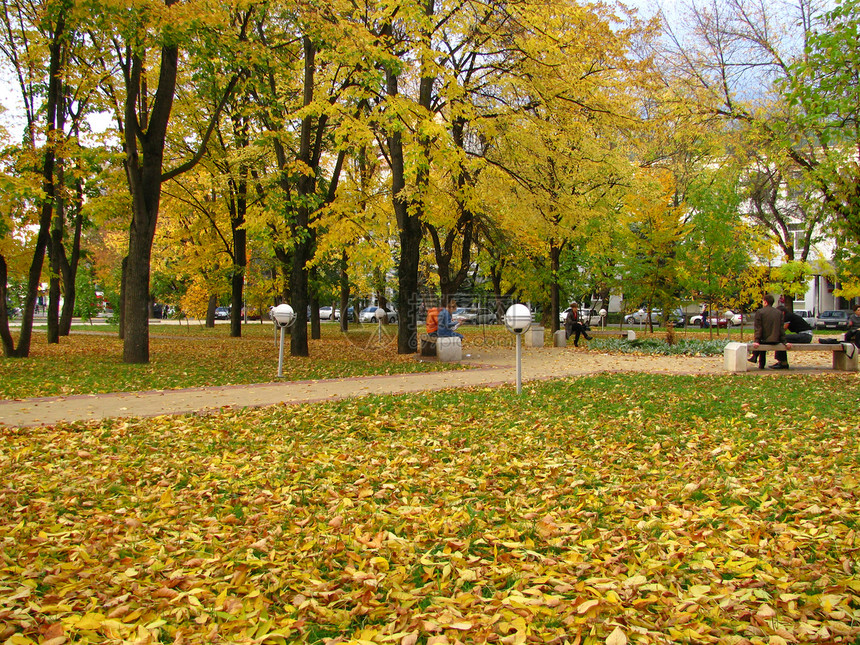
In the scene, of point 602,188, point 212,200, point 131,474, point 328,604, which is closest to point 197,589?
point 328,604

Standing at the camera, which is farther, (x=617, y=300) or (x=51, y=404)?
(x=617, y=300)

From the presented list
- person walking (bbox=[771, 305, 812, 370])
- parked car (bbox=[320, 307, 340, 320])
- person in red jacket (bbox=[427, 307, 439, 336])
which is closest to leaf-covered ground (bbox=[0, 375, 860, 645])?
person walking (bbox=[771, 305, 812, 370])

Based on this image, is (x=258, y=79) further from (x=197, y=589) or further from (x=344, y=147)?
(x=197, y=589)

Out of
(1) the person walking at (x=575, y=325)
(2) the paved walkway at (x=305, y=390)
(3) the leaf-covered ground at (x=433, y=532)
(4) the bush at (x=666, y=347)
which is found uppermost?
(1) the person walking at (x=575, y=325)

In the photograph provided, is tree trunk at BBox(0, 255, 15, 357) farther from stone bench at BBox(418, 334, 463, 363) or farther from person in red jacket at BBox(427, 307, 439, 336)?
stone bench at BBox(418, 334, 463, 363)

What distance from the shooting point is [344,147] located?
1520cm

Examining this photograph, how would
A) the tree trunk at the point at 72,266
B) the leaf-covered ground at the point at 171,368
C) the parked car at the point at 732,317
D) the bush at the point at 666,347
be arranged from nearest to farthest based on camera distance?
the leaf-covered ground at the point at 171,368 → the bush at the point at 666,347 → the tree trunk at the point at 72,266 → the parked car at the point at 732,317

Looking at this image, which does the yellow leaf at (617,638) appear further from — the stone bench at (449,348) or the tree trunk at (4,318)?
the tree trunk at (4,318)

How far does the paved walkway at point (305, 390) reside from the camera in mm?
8008

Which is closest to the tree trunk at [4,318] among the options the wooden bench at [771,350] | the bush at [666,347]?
the wooden bench at [771,350]

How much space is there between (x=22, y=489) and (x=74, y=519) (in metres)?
0.91

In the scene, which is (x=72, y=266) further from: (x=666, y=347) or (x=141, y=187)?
(x=666, y=347)

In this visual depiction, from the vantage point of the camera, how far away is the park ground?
2.81m

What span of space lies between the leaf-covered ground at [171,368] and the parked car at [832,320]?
3585 centimetres
